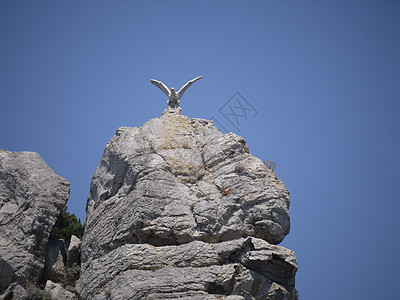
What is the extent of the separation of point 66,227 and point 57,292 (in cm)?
678

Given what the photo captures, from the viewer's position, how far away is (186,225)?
29.2 metres

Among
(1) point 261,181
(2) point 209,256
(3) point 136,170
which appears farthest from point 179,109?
(2) point 209,256

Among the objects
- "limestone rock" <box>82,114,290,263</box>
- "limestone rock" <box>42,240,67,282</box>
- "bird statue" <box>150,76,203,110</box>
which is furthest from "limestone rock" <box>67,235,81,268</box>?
"bird statue" <box>150,76,203,110</box>

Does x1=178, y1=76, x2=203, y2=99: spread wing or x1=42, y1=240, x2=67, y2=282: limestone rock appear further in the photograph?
x1=178, y1=76, x2=203, y2=99: spread wing

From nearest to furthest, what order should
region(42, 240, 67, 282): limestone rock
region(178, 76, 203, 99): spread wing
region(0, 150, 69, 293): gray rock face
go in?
region(0, 150, 69, 293): gray rock face < region(42, 240, 67, 282): limestone rock < region(178, 76, 203, 99): spread wing

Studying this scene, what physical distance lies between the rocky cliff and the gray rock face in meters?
2.66

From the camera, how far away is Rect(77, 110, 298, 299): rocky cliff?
26.9 meters

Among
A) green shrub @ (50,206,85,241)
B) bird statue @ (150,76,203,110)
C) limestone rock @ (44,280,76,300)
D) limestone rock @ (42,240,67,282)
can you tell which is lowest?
limestone rock @ (44,280,76,300)

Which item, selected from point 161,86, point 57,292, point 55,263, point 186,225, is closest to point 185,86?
point 161,86

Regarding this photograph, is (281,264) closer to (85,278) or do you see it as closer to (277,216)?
(277,216)

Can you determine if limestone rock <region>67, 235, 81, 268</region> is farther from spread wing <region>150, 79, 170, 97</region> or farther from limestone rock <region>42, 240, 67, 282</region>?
spread wing <region>150, 79, 170, 97</region>

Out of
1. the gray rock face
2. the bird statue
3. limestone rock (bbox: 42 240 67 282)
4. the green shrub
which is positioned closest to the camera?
the gray rock face

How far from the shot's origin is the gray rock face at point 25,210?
31.2 meters

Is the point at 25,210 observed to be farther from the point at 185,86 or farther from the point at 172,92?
the point at 185,86
